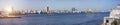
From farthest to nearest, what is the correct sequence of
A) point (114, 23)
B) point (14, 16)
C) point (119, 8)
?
1. point (14, 16)
2. point (119, 8)
3. point (114, 23)

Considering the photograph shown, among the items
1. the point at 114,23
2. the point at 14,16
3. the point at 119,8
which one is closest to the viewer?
the point at 114,23

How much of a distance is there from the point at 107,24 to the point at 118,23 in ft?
0.98

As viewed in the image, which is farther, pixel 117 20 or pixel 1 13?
pixel 1 13

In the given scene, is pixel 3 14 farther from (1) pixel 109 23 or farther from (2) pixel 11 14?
(1) pixel 109 23

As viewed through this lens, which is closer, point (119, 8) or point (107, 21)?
point (107, 21)

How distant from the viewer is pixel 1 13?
4706 centimetres

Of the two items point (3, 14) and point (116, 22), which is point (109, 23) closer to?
point (116, 22)

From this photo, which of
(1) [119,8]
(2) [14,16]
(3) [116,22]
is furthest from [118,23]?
(2) [14,16]

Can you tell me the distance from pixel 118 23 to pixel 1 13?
41.4 m

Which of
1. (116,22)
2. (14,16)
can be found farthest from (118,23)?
(14,16)

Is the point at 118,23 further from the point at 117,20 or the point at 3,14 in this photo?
the point at 3,14

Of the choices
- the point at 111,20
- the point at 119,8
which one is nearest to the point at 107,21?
the point at 111,20

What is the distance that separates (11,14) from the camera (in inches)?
1839

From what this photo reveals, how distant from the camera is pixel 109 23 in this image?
698cm
